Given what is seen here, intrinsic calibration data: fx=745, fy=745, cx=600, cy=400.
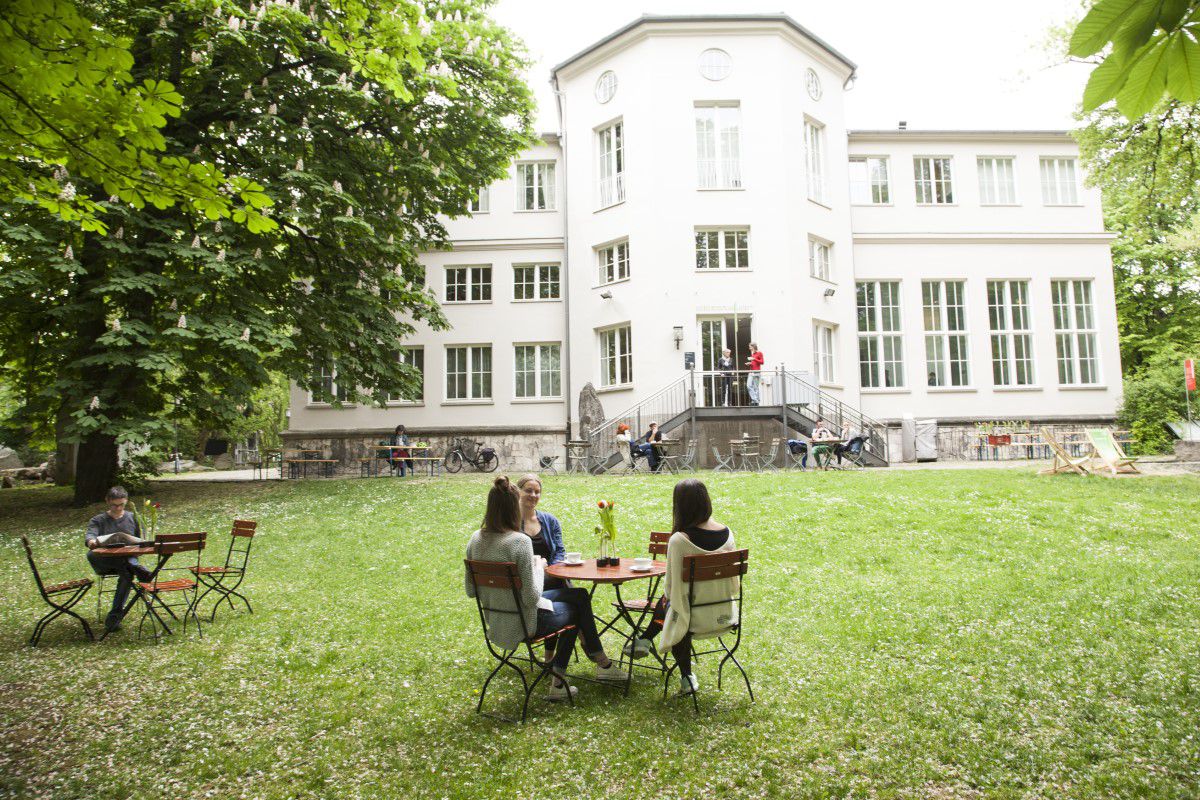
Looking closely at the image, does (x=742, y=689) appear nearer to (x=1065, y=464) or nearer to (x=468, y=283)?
(x=1065, y=464)

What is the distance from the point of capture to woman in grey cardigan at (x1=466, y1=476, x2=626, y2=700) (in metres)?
5.11

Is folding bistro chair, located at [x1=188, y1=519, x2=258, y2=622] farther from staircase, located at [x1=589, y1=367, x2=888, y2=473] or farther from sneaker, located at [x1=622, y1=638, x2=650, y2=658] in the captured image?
staircase, located at [x1=589, y1=367, x2=888, y2=473]

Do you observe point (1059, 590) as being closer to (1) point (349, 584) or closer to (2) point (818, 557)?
(2) point (818, 557)

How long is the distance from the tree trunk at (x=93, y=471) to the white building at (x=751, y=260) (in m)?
9.18

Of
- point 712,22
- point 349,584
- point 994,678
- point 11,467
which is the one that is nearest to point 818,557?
point 994,678

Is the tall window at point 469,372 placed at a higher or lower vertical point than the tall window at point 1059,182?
lower

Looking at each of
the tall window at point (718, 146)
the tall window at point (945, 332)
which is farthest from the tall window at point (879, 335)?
the tall window at point (718, 146)

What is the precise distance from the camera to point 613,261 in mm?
24062

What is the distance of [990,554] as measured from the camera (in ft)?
30.4

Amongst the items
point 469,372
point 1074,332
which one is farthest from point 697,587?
point 1074,332

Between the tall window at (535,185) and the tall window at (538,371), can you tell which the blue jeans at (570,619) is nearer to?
the tall window at (538,371)

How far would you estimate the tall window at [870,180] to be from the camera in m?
26.1

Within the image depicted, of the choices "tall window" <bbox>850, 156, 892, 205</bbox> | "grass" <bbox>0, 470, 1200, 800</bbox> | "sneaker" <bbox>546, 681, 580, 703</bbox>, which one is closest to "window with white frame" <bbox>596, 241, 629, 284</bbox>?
"tall window" <bbox>850, 156, 892, 205</bbox>

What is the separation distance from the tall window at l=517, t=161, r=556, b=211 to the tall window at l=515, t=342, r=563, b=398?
16.8 feet
